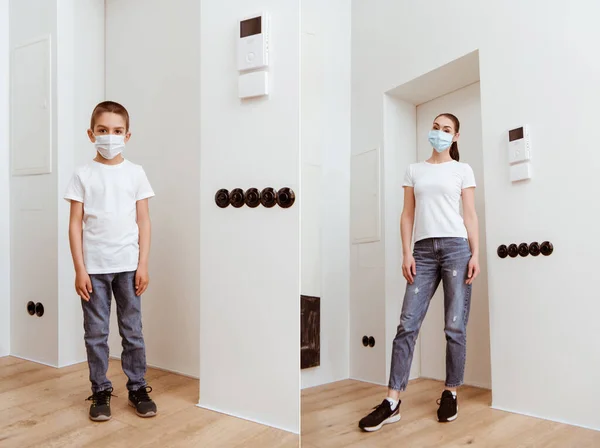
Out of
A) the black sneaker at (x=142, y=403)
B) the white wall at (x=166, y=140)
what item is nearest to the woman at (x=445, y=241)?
the black sneaker at (x=142, y=403)

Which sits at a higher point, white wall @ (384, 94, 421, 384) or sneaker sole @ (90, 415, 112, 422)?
white wall @ (384, 94, 421, 384)

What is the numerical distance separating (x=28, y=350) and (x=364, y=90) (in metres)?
1.58

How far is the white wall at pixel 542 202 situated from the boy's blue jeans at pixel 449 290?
0.16ft

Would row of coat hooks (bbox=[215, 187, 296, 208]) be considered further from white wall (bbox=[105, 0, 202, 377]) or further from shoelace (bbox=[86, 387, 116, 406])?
shoelace (bbox=[86, 387, 116, 406])

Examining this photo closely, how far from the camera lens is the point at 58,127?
1.96 m

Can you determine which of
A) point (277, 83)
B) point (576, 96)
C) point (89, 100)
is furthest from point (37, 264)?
point (576, 96)


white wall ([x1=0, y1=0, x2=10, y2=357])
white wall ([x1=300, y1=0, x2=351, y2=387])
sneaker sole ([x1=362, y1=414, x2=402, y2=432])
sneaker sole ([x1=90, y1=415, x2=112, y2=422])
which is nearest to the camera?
sneaker sole ([x1=362, y1=414, x2=402, y2=432])

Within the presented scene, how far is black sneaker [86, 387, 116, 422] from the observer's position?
5.50 ft

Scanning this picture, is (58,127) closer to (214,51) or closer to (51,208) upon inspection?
(51,208)

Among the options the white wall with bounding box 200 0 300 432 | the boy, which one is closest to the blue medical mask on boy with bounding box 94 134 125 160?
the boy

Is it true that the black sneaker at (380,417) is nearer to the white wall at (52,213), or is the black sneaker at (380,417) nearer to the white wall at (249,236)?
the white wall at (249,236)

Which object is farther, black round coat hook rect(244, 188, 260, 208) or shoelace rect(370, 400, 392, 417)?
black round coat hook rect(244, 188, 260, 208)

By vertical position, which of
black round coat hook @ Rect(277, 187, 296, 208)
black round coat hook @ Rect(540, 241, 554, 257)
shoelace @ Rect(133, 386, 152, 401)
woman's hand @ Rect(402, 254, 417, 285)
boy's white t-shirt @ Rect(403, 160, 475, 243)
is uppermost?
black round coat hook @ Rect(277, 187, 296, 208)

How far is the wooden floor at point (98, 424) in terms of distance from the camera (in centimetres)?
153
